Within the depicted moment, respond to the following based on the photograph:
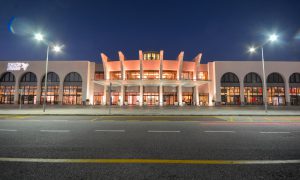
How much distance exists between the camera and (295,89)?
3959 cm

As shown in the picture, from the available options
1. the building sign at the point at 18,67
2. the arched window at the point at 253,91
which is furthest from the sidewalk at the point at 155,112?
the building sign at the point at 18,67

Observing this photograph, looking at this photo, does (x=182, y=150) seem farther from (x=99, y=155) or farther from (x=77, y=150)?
(x=77, y=150)

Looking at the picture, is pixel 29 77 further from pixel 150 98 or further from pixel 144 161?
pixel 144 161

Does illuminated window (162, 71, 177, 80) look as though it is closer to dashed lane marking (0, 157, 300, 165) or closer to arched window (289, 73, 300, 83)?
arched window (289, 73, 300, 83)

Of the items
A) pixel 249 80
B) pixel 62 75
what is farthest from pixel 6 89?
pixel 249 80

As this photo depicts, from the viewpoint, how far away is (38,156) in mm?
3846

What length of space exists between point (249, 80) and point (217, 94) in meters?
9.26

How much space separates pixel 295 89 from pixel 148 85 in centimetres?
3723

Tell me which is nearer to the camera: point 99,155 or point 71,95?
point 99,155

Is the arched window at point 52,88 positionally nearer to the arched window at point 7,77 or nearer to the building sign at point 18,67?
the building sign at point 18,67

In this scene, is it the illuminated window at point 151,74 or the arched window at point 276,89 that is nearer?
the arched window at point 276,89

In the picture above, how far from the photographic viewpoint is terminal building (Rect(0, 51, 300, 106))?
1531 inches

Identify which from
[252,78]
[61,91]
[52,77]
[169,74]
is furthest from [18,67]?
[252,78]

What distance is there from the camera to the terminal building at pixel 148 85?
128 ft
